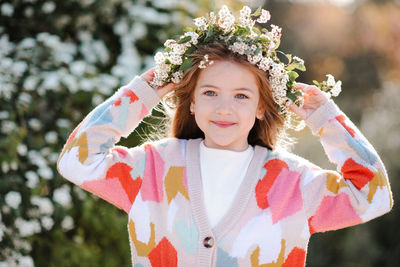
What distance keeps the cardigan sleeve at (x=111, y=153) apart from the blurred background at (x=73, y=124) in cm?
54

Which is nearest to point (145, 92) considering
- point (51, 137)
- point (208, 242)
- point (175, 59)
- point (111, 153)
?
point (175, 59)

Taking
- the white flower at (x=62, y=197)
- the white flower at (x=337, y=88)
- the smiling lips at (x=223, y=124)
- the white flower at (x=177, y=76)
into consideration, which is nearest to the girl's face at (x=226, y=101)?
the smiling lips at (x=223, y=124)

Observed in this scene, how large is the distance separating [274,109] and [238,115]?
248 mm

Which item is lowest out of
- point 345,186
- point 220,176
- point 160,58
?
point 220,176

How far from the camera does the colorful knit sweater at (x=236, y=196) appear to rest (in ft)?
6.66

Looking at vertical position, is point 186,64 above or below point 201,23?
below

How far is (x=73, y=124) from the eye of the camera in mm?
3527

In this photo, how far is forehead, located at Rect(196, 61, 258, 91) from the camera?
2.12m

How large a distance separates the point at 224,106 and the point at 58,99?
1.73m

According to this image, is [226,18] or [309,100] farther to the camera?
[309,100]

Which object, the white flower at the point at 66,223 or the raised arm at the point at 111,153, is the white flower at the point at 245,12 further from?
the white flower at the point at 66,223

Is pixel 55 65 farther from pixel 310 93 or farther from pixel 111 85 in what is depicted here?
pixel 310 93

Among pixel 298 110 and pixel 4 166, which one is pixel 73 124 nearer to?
pixel 4 166

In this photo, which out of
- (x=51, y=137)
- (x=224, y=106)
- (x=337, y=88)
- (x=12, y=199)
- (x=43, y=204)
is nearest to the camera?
(x=224, y=106)
